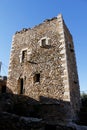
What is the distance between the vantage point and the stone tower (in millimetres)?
11312

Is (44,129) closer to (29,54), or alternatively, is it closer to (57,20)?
(29,54)

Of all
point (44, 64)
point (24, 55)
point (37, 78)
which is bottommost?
point (37, 78)

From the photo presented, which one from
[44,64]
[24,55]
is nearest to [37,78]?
[44,64]

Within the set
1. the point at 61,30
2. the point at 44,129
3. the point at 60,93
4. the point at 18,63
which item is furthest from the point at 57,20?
the point at 44,129

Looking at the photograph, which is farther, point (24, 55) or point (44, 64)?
point (24, 55)

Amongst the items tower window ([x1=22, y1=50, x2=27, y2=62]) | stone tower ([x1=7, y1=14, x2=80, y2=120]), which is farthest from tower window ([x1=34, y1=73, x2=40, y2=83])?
tower window ([x1=22, y1=50, x2=27, y2=62])

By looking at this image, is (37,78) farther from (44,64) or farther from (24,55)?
(24,55)

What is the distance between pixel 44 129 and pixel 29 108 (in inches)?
173

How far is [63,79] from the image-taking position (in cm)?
1114

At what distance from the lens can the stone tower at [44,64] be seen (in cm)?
1131

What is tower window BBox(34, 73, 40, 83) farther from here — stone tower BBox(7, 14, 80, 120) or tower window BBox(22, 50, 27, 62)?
tower window BBox(22, 50, 27, 62)

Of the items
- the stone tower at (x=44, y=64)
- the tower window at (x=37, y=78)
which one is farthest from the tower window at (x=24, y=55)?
the tower window at (x=37, y=78)

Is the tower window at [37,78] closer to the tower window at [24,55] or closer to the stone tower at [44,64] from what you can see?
the stone tower at [44,64]

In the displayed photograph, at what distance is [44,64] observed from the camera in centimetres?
1255
